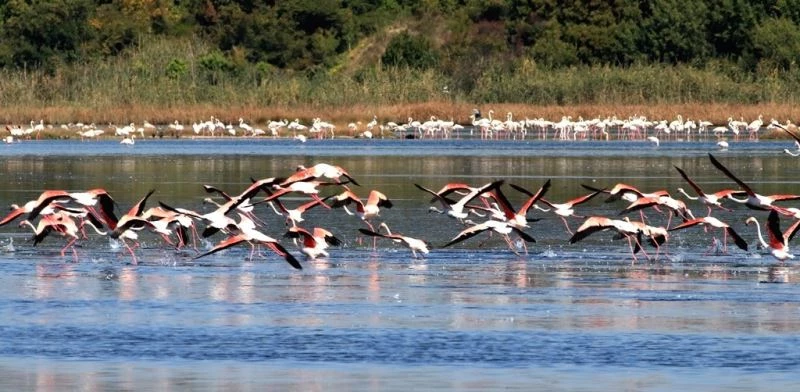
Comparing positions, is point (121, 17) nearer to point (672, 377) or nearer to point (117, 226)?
point (117, 226)

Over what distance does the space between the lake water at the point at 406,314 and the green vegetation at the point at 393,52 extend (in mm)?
31335

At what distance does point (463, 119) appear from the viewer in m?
53.6

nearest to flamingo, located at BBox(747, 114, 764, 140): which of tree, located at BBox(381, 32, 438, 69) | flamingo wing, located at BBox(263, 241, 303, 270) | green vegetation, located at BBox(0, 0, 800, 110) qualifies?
green vegetation, located at BBox(0, 0, 800, 110)

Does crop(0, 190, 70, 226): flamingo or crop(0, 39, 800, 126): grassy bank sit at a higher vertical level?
crop(0, 39, 800, 126): grassy bank

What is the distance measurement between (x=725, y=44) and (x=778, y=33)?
10.1ft

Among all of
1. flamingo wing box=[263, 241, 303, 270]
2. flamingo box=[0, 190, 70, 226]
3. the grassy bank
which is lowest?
flamingo wing box=[263, 241, 303, 270]

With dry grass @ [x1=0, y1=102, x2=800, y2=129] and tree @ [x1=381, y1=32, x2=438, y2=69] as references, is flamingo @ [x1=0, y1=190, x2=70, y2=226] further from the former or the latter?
tree @ [x1=381, y1=32, x2=438, y2=69]

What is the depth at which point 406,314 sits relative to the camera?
12.7 meters

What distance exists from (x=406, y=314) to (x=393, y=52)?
171 ft

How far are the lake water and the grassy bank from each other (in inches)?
1161

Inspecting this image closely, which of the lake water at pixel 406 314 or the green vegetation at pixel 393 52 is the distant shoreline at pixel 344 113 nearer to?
the green vegetation at pixel 393 52

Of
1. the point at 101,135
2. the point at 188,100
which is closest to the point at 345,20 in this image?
the point at 188,100

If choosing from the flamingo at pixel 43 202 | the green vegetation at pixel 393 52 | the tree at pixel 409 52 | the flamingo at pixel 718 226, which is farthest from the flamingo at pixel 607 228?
the tree at pixel 409 52

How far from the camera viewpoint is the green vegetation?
175 ft
